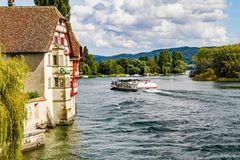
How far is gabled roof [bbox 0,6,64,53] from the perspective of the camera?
3766 centimetres

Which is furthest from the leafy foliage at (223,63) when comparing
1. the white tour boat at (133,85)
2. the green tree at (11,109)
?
the green tree at (11,109)

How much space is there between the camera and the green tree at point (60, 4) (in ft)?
191

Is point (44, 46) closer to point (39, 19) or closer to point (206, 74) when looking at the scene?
point (39, 19)

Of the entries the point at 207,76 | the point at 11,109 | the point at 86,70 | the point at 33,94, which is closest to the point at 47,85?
the point at 33,94

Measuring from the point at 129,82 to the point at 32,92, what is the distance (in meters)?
66.6

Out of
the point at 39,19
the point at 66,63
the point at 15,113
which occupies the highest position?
the point at 39,19

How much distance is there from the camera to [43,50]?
122ft

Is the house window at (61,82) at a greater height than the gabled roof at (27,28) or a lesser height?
lesser

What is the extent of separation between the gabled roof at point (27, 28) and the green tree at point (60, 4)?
1789 centimetres

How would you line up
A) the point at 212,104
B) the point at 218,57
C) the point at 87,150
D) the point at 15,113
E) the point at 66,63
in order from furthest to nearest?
the point at 218,57 → the point at 212,104 → the point at 66,63 → the point at 87,150 → the point at 15,113

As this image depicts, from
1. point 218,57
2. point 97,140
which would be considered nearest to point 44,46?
point 97,140

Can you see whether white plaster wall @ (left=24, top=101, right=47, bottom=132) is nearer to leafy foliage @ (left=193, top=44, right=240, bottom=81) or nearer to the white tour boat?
the white tour boat

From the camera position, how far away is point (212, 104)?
6031 cm

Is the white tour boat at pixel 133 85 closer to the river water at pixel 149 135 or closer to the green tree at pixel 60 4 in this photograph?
the green tree at pixel 60 4
